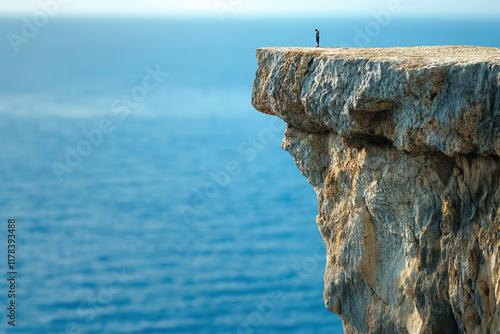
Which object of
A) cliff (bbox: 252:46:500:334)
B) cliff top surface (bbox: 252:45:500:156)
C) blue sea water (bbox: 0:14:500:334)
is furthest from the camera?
blue sea water (bbox: 0:14:500:334)

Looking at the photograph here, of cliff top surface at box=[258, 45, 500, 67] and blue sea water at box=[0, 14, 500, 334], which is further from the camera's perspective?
blue sea water at box=[0, 14, 500, 334]

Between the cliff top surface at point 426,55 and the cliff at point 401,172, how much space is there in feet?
0.05

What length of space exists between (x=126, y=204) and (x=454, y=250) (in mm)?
58490

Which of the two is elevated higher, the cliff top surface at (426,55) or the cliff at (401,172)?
the cliff top surface at (426,55)

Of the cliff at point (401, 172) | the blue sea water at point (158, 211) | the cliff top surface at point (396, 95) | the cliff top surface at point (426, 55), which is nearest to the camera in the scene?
the cliff top surface at point (396, 95)

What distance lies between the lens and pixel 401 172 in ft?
29.5

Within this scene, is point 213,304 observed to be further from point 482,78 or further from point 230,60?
point 230,60

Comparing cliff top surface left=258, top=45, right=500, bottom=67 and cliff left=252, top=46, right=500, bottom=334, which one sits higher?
cliff top surface left=258, top=45, right=500, bottom=67

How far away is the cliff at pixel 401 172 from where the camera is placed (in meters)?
7.77

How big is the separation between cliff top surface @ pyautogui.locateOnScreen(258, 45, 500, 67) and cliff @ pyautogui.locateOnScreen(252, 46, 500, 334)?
0.02 metres

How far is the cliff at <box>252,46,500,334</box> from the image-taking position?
25.5 ft

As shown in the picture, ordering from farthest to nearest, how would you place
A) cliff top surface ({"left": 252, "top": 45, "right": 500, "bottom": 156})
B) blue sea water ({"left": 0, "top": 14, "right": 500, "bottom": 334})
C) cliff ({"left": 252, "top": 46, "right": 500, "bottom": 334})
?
blue sea water ({"left": 0, "top": 14, "right": 500, "bottom": 334})
cliff ({"left": 252, "top": 46, "right": 500, "bottom": 334})
cliff top surface ({"left": 252, "top": 45, "right": 500, "bottom": 156})

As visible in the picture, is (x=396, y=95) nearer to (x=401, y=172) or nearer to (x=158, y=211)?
(x=401, y=172)

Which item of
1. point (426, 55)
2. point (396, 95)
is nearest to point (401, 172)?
point (396, 95)
